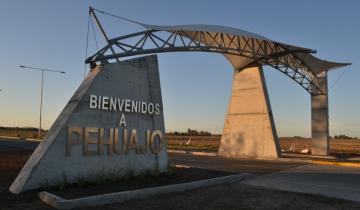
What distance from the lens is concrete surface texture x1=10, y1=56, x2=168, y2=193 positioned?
36.3ft

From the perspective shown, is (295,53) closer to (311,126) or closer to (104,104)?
(311,126)

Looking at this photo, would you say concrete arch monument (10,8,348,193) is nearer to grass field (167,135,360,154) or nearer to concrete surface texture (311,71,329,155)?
concrete surface texture (311,71,329,155)

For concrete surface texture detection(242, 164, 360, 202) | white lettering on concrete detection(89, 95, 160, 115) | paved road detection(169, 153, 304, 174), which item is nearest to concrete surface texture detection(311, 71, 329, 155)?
paved road detection(169, 153, 304, 174)

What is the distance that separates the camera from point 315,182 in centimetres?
1461

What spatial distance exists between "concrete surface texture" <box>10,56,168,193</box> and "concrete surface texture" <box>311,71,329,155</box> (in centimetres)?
1984

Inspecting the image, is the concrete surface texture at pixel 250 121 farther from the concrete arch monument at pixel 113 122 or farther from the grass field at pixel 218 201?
the grass field at pixel 218 201

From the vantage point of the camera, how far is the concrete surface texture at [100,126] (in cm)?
1107

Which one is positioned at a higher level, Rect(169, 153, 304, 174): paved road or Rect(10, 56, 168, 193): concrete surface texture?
Rect(10, 56, 168, 193): concrete surface texture

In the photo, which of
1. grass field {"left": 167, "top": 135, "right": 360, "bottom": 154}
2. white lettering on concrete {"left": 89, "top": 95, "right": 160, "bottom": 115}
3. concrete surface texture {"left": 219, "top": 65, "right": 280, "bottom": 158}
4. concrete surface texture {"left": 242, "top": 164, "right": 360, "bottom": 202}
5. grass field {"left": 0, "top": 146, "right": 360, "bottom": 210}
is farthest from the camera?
grass field {"left": 167, "top": 135, "right": 360, "bottom": 154}

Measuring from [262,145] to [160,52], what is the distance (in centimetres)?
1010

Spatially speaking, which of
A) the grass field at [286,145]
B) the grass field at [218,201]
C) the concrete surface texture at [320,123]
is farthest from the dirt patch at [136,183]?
the grass field at [286,145]

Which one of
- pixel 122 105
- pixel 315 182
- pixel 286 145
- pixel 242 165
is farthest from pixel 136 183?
pixel 286 145

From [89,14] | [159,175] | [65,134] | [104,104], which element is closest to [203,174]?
[159,175]

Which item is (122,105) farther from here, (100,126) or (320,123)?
(320,123)
